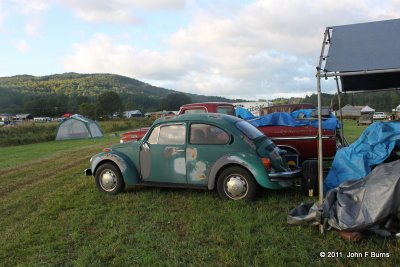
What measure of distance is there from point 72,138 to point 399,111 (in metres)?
26.6

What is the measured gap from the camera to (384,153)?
18.0ft

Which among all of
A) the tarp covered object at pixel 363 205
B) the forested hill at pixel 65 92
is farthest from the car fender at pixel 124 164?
the forested hill at pixel 65 92

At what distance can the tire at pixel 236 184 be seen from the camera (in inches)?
245

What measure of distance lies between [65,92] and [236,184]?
117676 millimetres

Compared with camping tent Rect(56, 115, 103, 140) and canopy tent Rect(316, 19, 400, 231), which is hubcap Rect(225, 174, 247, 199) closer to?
canopy tent Rect(316, 19, 400, 231)

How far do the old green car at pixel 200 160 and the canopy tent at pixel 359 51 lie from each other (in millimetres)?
1383

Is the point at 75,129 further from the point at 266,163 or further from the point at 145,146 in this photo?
the point at 266,163

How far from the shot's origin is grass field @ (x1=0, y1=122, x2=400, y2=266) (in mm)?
4219

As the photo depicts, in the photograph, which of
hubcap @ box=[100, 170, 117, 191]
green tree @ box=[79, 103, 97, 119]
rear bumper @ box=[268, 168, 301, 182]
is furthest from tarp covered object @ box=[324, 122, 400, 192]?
green tree @ box=[79, 103, 97, 119]

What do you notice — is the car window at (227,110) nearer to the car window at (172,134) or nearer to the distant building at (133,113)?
the car window at (172,134)

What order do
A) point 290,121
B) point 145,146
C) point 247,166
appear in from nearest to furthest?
point 247,166, point 145,146, point 290,121

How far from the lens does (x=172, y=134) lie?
23.0 feet

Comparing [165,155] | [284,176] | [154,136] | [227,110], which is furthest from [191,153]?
[227,110]

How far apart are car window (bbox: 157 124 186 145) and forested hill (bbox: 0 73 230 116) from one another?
89298 mm
